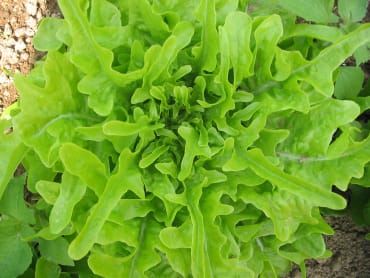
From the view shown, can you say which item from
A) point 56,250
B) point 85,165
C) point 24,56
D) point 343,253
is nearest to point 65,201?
point 85,165

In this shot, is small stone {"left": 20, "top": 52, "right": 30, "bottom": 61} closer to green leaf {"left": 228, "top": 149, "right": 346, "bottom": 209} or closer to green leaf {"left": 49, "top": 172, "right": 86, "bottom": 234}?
green leaf {"left": 49, "top": 172, "right": 86, "bottom": 234}

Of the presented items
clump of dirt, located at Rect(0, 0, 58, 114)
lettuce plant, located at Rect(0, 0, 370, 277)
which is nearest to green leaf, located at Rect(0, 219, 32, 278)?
lettuce plant, located at Rect(0, 0, 370, 277)

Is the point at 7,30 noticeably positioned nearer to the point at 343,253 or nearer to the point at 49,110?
the point at 49,110

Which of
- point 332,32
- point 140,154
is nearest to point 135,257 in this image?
point 140,154

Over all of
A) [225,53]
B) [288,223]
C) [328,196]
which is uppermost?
[225,53]

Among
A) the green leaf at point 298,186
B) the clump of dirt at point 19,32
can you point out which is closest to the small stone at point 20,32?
the clump of dirt at point 19,32

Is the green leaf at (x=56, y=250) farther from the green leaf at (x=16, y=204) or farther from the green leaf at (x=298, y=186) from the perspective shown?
the green leaf at (x=298, y=186)

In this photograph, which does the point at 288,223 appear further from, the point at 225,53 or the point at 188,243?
the point at 225,53

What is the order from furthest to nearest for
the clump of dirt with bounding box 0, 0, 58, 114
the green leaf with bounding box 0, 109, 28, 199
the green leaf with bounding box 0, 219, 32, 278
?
the clump of dirt with bounding box 0, 0, 58, 114 < the green leaf with bounding box 0, 219, 32, 278 < the green leaf with bounding box 0, 109, 28, 199
